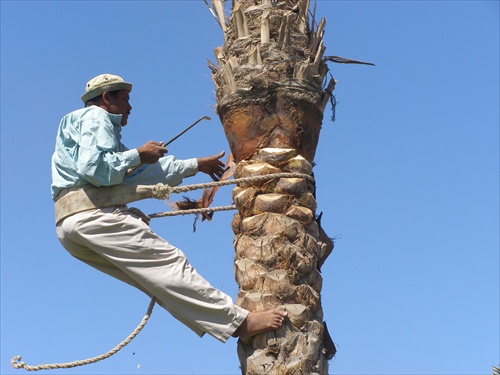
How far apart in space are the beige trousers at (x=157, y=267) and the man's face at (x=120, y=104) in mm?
741

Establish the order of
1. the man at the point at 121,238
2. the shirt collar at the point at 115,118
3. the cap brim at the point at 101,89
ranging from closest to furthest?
1. the man at the point at 121,238
2. the shirt collar at the point at 115,118
3. the cap brim at the point at 101,89

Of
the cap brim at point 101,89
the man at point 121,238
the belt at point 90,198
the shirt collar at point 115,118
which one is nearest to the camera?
the man at point 121,238

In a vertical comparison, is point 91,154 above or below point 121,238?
above

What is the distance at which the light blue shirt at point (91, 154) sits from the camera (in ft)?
22.6

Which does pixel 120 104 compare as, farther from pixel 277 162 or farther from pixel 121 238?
pixel 277 162

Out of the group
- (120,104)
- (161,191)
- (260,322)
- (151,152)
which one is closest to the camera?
(260,322)

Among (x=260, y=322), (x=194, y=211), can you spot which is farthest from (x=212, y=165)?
(x=260, y=322)

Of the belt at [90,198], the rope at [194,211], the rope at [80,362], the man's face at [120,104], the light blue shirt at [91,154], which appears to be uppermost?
the man's face at [120,104]

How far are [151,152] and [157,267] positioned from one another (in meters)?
0.73

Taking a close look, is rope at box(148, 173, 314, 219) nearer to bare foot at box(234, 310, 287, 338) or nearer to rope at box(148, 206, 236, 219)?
rope at box(148, 206, 236, 219)

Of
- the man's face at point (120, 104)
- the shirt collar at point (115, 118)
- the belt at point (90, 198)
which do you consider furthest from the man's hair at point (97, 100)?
the belt at point (90, 198)

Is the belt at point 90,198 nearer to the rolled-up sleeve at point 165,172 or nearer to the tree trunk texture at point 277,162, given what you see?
the rolled-up sleeve at point 165,172

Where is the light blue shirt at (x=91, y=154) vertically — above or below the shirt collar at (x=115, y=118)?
below

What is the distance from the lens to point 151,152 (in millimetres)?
7105
